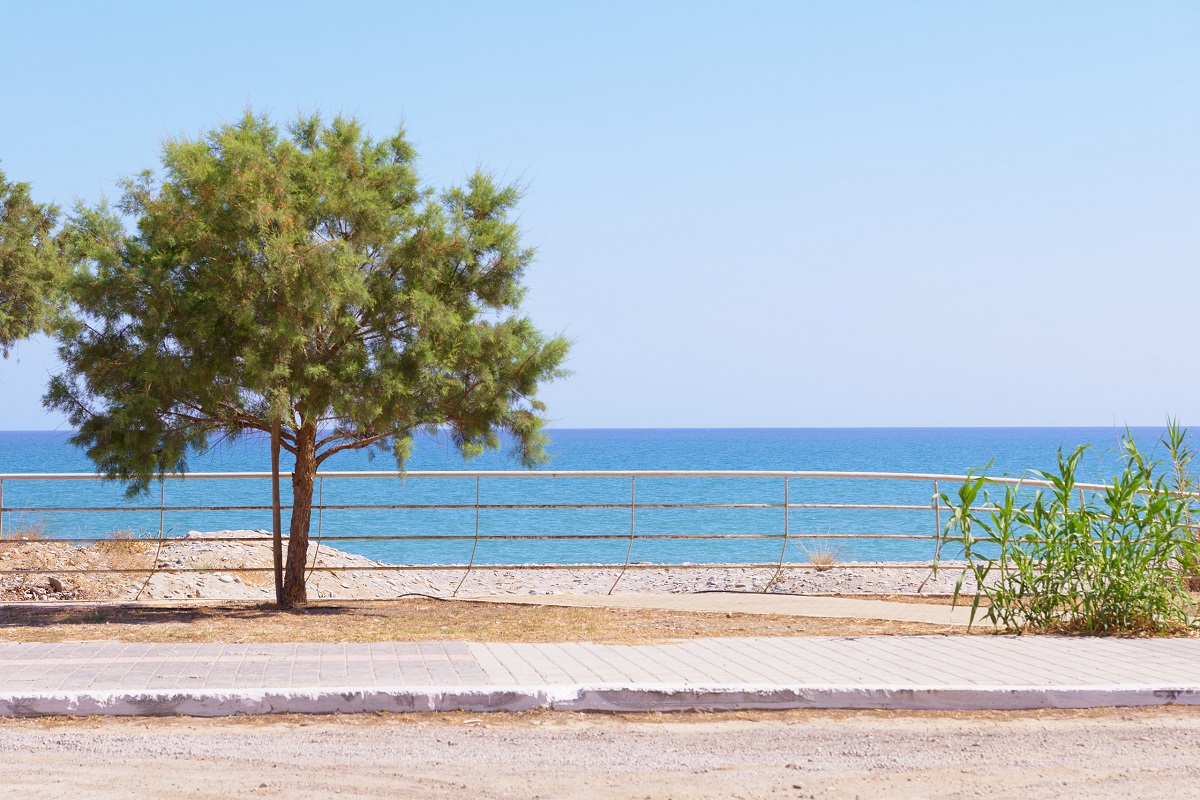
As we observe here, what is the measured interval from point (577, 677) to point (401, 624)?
419 centimetres

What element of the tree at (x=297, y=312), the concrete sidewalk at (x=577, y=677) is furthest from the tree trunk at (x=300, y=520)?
the concrete sidewalk at (x=577, y=677)

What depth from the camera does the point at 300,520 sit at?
41.4 feet

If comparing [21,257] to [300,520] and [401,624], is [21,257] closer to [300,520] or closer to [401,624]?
[300,520]

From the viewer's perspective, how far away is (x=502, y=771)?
5.28 metres

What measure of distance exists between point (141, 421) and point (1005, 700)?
28.9 ft

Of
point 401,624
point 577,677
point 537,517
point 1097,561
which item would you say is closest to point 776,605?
point 1097,561

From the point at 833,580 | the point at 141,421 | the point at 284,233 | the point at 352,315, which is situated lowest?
the point at 833,580

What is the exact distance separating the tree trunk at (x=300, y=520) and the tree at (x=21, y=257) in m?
5.40

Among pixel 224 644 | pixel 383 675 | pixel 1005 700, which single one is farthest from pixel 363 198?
pixel 1005 700

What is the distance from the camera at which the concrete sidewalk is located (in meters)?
6.50

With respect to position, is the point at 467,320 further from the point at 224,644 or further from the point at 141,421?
the point at 224,644

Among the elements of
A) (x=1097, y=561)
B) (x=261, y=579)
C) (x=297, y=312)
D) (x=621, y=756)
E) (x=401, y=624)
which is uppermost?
(x=297, y=312)

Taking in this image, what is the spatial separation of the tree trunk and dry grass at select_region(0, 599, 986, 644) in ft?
0.97

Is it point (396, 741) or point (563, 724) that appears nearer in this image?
point (396, 741)
